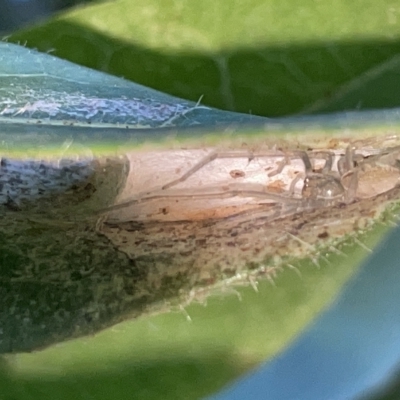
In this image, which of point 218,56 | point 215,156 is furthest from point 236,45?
point 215,156

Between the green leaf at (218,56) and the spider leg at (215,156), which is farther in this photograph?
the green leaf at (218,56)

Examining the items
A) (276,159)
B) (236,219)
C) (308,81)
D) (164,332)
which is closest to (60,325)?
(164,332)

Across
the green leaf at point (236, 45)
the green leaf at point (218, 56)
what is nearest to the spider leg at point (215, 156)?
the green leaf at point (218, 56)

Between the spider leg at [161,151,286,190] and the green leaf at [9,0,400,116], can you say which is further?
the green leaf at [9,0,400,116]

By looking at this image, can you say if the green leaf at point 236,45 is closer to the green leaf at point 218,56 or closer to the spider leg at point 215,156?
the green leaf at point 218,56

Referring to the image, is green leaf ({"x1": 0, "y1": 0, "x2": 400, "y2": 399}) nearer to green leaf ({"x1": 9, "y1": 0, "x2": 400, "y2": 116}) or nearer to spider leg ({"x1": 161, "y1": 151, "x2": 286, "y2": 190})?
green leaf ({"x1": 9, "y1": 0, "x2": 400, "y2": 116})

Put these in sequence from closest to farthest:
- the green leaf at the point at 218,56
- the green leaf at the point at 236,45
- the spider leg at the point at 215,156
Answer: the spider leg at the point at 215,156
the green leaf at the point at 218,56
the green leaf at the point at 236,45

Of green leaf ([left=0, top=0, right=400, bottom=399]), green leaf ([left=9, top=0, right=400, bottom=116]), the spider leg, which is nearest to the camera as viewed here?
the spider leg

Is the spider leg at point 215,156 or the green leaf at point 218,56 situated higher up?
the spider leg at point 215,156

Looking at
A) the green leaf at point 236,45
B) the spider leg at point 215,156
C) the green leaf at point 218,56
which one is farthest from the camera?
the green leaf at point 236,45

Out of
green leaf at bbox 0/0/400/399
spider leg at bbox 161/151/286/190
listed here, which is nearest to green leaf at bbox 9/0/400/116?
green leaf at bbox 0/0/400/399

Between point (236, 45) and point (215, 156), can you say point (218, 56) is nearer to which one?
point (236, 45)

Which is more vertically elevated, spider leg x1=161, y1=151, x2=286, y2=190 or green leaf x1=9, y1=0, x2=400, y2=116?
spider leg x1=161, y1=151, x2=286, y2=190
